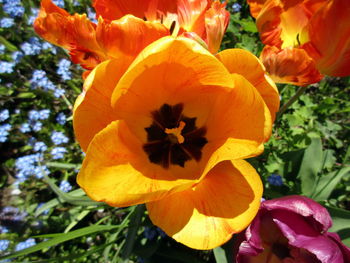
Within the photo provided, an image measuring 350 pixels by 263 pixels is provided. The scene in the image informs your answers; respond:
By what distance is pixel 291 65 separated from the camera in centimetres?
84

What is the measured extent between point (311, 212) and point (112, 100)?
0.63m

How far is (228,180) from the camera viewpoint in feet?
2.54

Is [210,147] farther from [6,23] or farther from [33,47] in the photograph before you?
[6,23]

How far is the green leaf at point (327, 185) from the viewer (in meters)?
1.33

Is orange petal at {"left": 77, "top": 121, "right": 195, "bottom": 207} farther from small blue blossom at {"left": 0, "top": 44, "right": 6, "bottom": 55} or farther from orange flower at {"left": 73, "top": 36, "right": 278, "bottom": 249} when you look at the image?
small blue blossom at {"left": 0, "top": 44, "right": 6, "bottom": 55}

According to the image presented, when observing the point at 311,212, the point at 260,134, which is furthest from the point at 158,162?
the point at 311,212

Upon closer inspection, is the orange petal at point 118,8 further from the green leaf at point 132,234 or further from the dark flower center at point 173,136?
the green leaf at point 132,234

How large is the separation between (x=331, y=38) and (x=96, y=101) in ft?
2.03

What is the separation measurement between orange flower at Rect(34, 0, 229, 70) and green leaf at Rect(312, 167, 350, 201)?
0.88 metres

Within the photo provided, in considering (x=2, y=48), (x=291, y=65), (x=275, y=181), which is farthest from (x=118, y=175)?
(x=2, y=48)

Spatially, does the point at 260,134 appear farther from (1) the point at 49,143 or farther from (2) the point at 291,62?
(1) the point at 49,143

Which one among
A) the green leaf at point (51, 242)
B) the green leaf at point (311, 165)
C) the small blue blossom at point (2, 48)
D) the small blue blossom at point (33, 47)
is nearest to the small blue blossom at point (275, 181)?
the green leaf at point (311, 165)

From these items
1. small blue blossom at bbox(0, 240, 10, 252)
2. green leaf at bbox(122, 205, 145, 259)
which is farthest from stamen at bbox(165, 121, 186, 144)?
small blue blossom at bbox(0, 240, 10, 252)

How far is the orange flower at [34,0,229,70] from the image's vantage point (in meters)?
0.71
